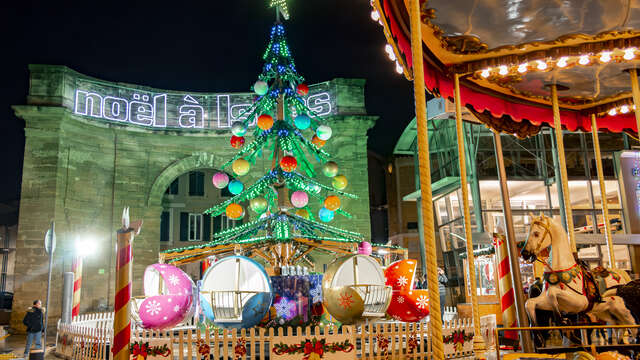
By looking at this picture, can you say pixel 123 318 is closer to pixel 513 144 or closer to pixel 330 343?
pixel 330 343

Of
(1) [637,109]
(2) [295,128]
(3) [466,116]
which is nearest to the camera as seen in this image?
(1) [637,109]

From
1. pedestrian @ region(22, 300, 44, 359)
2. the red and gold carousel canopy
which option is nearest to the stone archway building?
pedestrian @ region(22, 300, 44, 359)

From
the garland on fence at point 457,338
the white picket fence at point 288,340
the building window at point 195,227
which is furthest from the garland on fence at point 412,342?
the building window at point 195,227

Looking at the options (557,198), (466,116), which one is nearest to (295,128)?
(466,116)

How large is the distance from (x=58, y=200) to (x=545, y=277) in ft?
64.7

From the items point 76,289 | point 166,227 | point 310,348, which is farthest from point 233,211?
point 166,227

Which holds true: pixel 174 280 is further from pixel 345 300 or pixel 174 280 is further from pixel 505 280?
pixel 505 280

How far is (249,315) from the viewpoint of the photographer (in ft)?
27.3

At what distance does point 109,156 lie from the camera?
2278 cm

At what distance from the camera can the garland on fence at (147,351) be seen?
26.1 feet

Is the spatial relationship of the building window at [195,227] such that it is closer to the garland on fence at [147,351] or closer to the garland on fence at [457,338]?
the garland on fence at [147,351]

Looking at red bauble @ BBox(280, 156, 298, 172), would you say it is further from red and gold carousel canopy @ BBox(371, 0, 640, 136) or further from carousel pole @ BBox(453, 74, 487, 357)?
carousel pole @ BBox(453, 74, 487, 357)

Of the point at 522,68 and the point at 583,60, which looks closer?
the point at 583,60

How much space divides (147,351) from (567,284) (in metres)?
6.39
